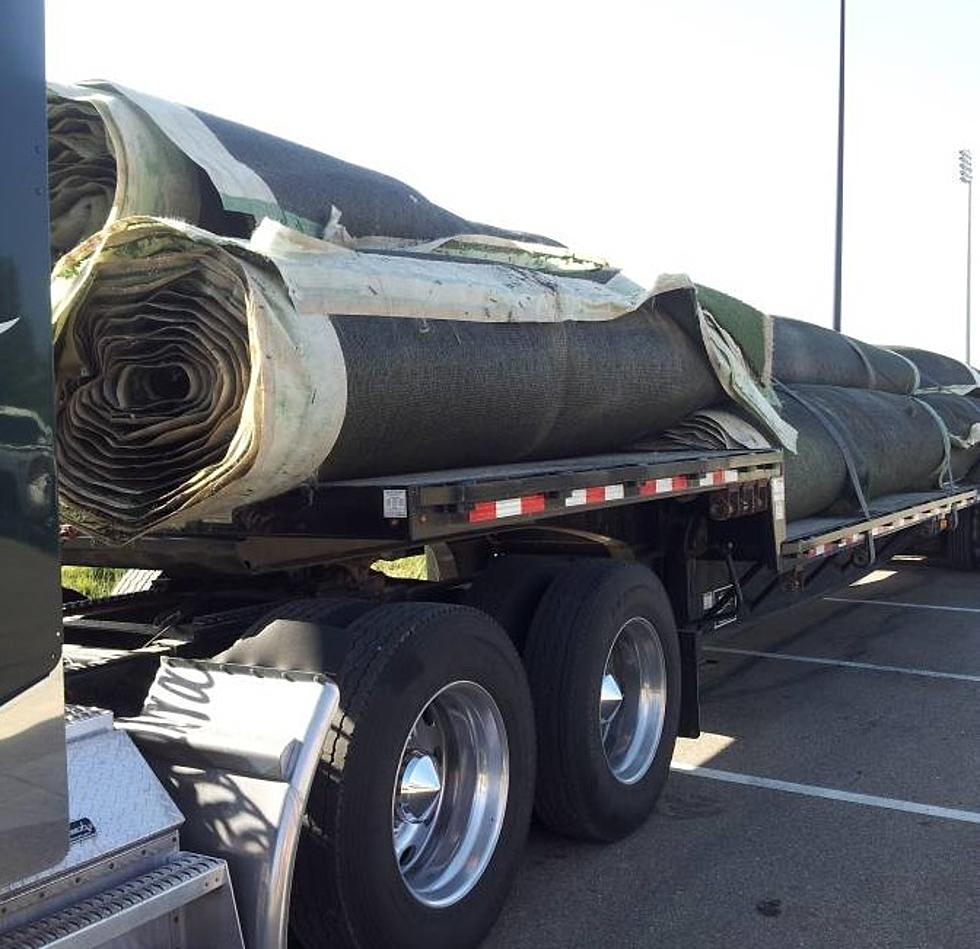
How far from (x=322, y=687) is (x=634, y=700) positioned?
2145 mm

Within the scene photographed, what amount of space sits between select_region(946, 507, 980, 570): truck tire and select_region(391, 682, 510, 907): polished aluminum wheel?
900 cm

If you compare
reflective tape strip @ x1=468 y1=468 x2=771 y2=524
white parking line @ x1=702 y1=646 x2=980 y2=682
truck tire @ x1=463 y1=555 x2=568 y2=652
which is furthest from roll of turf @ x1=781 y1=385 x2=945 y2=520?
truck tire @ x1=463 y1=555 x2=568 y2=652

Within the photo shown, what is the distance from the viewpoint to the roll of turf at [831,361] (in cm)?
820

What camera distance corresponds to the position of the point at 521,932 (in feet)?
12.1

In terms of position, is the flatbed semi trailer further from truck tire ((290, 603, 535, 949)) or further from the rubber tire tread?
the rubber tire tread

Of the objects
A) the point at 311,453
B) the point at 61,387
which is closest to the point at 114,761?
the point at 311,453

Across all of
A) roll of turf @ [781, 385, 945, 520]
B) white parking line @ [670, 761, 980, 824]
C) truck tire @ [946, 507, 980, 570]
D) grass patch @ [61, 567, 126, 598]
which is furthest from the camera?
truck tire @ [946, 507, 980, 570]

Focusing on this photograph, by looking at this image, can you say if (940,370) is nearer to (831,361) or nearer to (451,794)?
(831,361)

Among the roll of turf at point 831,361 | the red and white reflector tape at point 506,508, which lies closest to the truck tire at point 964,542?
the roll of turf at point 831,361

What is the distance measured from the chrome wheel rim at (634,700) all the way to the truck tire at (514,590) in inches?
16.5

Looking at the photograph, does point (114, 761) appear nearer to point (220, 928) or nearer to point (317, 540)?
point (220, 928)

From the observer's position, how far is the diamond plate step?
214 cm

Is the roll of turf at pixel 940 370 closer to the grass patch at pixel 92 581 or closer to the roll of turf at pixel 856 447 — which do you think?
the roll of turf at pixel 856 447

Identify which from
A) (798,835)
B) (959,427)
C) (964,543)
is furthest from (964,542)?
(798,835)
